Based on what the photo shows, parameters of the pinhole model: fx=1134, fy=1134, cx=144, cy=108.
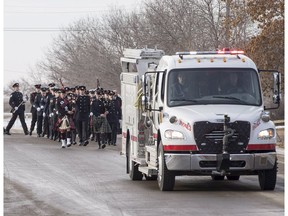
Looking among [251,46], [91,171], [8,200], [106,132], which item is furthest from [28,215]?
[251,46]

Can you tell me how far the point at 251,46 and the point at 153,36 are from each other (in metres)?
21.7

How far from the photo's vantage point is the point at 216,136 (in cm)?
1808

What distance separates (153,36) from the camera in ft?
195

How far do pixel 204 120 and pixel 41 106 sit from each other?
2353cm

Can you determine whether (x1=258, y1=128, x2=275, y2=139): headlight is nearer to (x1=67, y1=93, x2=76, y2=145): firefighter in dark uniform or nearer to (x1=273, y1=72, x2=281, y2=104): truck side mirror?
(x1=273, y1=72, x2=281, y2=104): truck side mirror

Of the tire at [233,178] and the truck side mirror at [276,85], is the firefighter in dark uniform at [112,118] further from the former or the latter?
the truck side mirror at [276,85]

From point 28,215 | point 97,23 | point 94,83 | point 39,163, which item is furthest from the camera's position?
point 97,23

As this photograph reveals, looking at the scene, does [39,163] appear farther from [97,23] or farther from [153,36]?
[97,23]

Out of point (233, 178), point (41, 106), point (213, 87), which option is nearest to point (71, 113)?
point (41, 106)

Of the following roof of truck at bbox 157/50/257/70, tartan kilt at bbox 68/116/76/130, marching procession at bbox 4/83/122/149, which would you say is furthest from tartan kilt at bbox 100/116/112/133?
roof of truck at bbox 157/50/257/70

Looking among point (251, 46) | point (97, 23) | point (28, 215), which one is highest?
point (97, 23)

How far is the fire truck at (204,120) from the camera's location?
1805cm

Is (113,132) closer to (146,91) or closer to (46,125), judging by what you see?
(46,125)

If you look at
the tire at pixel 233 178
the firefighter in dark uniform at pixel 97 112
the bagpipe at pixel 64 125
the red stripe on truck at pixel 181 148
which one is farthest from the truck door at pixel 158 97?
the firefighter in dark uniform at pixel 97 112
